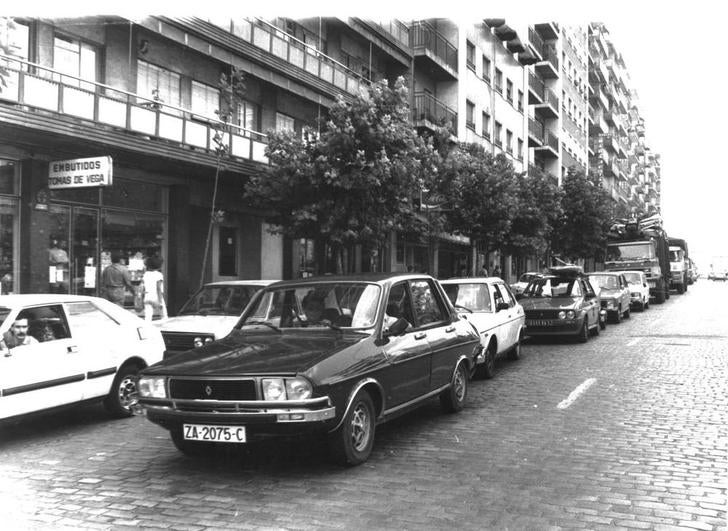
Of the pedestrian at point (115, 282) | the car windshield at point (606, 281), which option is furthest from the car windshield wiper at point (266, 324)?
the car windshield at point (606, 281)

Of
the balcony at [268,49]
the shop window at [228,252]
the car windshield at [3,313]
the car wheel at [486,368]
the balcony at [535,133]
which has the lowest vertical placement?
the car wheel at [486,368]

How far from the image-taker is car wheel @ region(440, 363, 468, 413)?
25.6 ft

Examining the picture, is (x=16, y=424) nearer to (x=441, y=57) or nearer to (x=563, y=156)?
(x=441, y=57)

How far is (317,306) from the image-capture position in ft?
21.9

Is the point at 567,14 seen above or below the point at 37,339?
above

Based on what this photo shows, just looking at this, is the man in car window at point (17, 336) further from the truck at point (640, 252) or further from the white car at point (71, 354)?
the truck at point (640, 252)

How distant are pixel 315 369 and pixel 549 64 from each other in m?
48.6

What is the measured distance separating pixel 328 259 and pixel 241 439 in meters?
19.2

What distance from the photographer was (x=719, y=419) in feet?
24.3

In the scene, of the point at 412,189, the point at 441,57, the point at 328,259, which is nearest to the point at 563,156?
the point at 441,57

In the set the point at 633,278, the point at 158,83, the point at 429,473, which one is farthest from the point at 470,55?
the point at 429,473

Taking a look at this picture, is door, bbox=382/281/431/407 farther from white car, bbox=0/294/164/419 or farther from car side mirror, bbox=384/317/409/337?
white car, bbox=0/294/164/419

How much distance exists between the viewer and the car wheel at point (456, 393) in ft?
25.6

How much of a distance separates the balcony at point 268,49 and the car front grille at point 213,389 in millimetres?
12444
